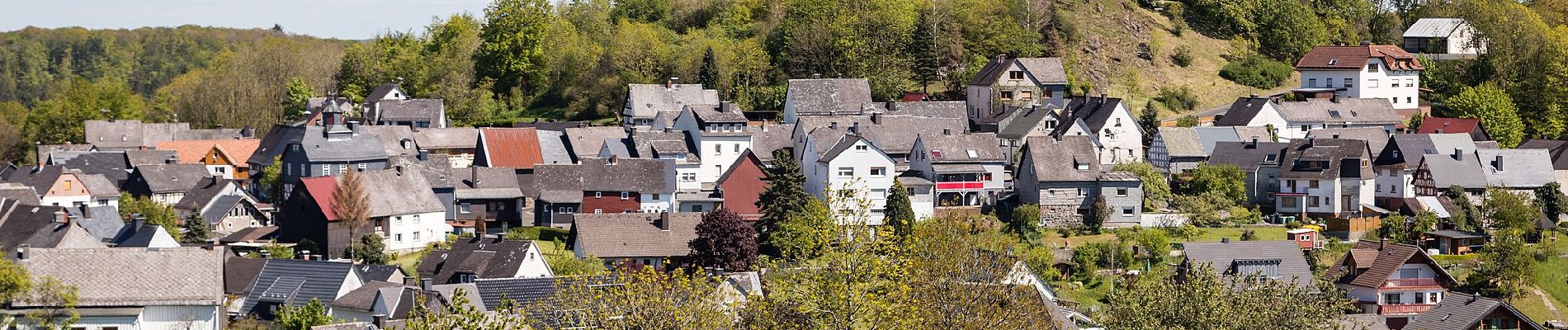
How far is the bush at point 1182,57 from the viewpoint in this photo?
76.8m

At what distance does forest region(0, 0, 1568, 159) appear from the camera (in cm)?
7056

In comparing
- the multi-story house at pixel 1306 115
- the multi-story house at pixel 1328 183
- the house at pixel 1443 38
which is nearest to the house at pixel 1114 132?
the multi-story house at pixel 1306 115

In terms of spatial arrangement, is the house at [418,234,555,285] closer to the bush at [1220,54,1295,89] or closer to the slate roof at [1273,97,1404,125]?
the slate roof at [1273,97,1404,125]

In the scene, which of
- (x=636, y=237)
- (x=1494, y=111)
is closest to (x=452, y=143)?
(x=636, y=237)

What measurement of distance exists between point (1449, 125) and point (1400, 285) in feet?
69.6

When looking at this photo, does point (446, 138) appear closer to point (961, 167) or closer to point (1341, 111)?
point (961, 167)

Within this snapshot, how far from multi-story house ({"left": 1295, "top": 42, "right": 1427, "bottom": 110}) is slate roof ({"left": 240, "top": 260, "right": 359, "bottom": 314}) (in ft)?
139

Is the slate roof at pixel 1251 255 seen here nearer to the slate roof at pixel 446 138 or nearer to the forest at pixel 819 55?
the forest at pixel 819 55

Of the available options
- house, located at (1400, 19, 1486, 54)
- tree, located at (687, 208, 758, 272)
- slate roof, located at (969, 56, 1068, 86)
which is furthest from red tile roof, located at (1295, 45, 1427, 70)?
tree, located at (687, 208, 758, 272)

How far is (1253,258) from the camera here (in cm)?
4644

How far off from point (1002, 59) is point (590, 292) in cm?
4328

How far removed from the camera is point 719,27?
7925 cm

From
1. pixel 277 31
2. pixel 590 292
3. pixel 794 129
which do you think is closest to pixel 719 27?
pixel 794 129

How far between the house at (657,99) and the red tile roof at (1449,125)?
85.4 feet
